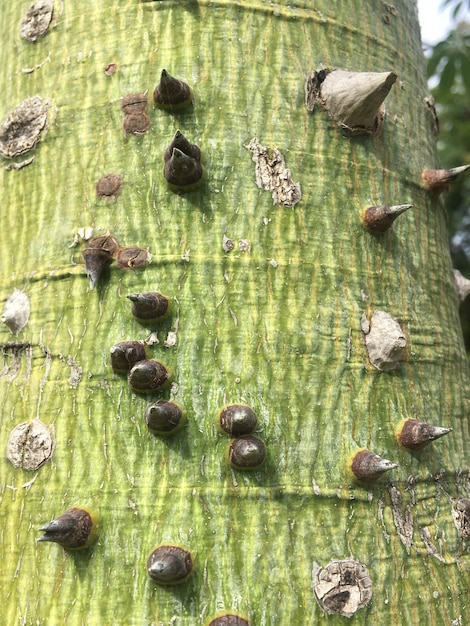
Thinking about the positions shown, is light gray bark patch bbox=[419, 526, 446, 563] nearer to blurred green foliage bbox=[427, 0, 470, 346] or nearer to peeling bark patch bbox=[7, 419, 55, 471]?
peeling bark patch bbox=[7, 419, 55, 471]

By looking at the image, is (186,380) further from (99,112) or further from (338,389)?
(99,112)

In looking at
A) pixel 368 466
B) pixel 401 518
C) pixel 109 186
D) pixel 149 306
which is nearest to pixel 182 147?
pixel 109 186

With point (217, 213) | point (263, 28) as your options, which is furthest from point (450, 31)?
point (217, 213)

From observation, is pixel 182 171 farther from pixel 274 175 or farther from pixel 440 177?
pixel 440 177

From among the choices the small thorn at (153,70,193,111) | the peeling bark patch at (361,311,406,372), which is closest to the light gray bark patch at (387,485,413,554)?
the peeling bark patch at (361,311,406,372)

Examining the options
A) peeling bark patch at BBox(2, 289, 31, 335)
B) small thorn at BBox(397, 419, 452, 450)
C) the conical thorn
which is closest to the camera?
small thorn at BBox(397, 419, 452, 450)
